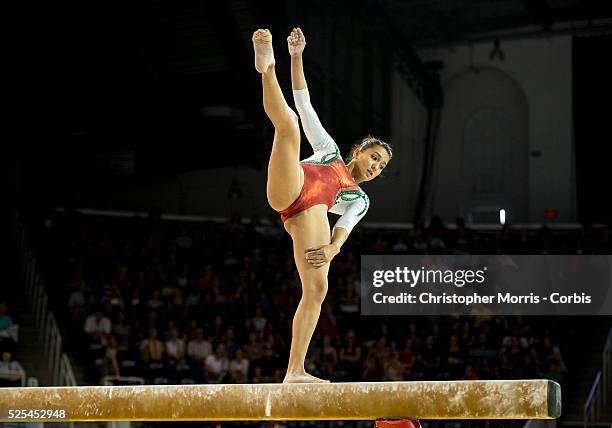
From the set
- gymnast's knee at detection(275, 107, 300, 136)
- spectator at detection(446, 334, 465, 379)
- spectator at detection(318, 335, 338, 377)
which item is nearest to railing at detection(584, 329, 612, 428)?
spectator at detection(446, 334, 465, 379)

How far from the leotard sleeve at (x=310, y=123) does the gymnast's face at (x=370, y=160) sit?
0.23m

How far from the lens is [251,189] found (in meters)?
20.7

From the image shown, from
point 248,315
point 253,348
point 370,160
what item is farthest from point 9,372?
point 370,160

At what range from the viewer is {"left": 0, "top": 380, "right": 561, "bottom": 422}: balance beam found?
181 inches

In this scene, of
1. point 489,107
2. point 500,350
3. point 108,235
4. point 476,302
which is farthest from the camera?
point 489,107

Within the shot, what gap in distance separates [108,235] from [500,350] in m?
7.72

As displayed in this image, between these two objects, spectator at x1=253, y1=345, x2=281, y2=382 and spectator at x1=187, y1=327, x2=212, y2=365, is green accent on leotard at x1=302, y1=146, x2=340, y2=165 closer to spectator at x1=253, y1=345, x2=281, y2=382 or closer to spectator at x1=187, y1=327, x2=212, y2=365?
spectator at x1=253, y1=345, x2=281, y2=382

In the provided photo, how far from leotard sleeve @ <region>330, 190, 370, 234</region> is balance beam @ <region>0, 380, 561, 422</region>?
1.12 m

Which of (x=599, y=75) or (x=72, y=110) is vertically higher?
(x=599, y=75)

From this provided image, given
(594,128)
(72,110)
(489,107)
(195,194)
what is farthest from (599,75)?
(72,110)

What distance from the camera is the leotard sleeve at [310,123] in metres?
5.30

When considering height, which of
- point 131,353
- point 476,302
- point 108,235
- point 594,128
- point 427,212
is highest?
point 594,128

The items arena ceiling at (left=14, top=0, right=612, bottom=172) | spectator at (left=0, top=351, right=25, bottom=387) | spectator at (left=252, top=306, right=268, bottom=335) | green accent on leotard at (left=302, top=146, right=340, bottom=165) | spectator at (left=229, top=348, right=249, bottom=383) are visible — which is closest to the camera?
green accent on leotard at (left=302, top=146, right=340, bottom=165)

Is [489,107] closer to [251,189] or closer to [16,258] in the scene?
[251,189]
